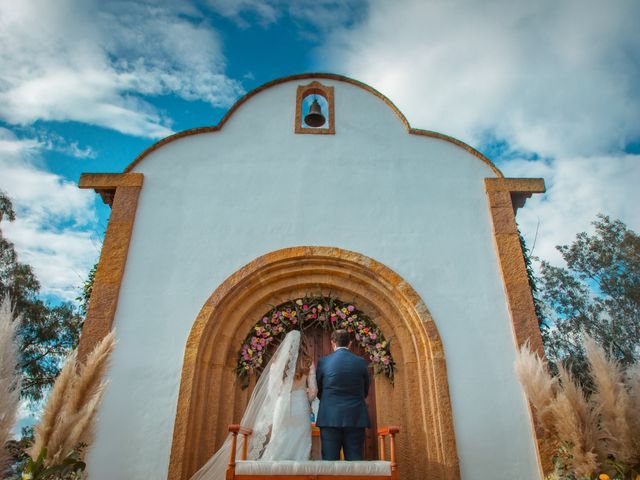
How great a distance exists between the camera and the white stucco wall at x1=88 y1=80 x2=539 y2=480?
4574 mm

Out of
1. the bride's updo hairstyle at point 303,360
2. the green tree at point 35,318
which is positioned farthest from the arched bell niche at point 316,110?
the green tree at point 35,318

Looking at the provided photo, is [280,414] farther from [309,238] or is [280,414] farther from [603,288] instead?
[603,288]

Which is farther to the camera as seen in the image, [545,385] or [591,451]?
[545,385]

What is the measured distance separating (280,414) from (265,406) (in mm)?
→ 219

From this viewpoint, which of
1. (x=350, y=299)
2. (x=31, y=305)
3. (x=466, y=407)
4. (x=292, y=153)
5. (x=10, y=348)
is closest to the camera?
(x=10, y=348)

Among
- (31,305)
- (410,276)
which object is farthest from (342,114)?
(31,305)

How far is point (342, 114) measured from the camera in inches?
256

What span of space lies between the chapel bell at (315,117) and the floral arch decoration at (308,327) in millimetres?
2477

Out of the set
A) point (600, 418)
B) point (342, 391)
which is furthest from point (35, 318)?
point (600, 418)

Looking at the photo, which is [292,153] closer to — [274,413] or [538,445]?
[274,413]

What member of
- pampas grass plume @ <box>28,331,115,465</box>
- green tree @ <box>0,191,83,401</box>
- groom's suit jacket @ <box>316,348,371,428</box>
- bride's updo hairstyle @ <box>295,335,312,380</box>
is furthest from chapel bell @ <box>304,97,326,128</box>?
green tree @ <box>0,191,83,401</box>

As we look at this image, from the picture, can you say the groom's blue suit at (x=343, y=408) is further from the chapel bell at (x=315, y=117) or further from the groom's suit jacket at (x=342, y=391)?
the chapel bell at (x=315, y=117)

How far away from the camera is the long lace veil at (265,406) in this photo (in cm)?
437

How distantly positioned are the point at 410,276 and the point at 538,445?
204 cm
